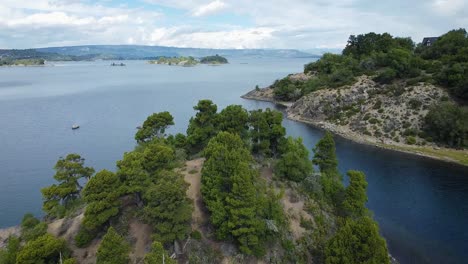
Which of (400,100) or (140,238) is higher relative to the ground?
(400,100)

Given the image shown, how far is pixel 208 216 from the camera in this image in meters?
36.7

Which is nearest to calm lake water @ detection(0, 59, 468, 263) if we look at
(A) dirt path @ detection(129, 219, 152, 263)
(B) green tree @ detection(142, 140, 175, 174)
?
(A) dirt path @ detection(129, 219, 152, 263)

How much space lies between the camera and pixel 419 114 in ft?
271

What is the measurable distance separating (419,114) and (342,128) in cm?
2035

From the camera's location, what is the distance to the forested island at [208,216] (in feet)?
98.2

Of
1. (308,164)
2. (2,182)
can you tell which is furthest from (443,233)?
(2,182)

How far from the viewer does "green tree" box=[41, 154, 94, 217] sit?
3938cm

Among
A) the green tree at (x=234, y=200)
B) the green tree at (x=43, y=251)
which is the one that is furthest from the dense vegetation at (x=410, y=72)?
the green tree at (x=43, y=251)

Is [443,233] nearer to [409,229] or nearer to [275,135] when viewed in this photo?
[409,229]

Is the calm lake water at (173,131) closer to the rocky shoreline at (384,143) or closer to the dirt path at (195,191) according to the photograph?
the rocky shoreline at (384,143)

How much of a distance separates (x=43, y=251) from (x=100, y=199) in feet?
22.8

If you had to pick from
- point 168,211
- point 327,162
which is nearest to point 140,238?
point 168,211

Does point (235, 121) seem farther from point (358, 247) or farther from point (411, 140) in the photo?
point (411, 140)

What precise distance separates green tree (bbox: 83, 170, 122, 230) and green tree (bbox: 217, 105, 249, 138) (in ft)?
66.8
